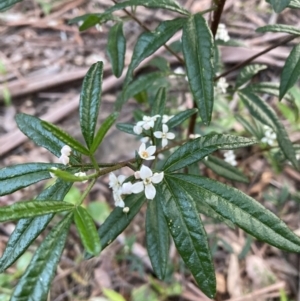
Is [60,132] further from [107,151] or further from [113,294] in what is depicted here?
[107,151]

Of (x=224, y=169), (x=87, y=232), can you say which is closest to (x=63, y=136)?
(x=87, y=232)

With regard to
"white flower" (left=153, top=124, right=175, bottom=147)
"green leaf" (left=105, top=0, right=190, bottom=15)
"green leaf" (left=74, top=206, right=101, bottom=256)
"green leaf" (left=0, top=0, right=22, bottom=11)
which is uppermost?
"green leaf" (left=0, top=0, right=22, bottom=11)

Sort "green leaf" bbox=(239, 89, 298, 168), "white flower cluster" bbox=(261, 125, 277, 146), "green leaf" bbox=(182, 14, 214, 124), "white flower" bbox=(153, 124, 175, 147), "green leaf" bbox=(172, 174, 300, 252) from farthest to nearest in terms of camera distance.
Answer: "white flower cluster" bbox=(261, 125, 277, 146), "green leaf" bbox=(239, 89, 298, 168), "white flower" bbox=(153, 124, 175, 147), "green leaf" bbox=(182, 14, 214, 124), "green leaf" bbox=(172, 174, 300, 252)

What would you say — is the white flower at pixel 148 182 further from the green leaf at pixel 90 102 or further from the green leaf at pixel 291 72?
the green leaf at pixel 291 72

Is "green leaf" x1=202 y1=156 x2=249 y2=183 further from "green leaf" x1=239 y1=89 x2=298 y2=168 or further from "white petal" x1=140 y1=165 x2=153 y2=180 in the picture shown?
"white petal" x1=140 y1=165 x2=153 y2=180

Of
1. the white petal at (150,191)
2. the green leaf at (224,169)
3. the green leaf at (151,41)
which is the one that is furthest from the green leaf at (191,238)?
the green leaf at (224,169)

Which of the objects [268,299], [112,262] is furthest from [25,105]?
[268,299]

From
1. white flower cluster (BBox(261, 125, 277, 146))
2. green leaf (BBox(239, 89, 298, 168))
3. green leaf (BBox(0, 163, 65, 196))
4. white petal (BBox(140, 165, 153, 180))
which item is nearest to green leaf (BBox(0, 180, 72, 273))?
green leaf (BBox(0, 163, 65, 196))
